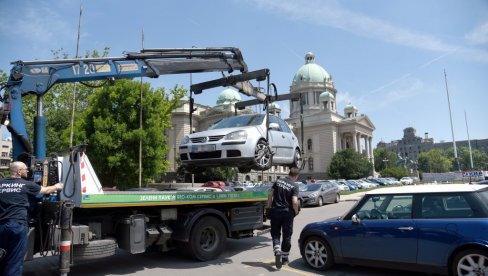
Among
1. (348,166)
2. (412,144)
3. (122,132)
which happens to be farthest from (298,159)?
(412,144)

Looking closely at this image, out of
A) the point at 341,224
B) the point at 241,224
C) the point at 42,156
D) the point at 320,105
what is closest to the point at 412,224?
the point at 341,224

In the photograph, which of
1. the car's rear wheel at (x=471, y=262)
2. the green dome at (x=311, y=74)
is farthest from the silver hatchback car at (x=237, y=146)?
the green dome at (x=311, y=74)

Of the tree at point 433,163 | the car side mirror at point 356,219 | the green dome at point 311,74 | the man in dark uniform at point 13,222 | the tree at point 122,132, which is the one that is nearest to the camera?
the man in dark uniform at point 13,222

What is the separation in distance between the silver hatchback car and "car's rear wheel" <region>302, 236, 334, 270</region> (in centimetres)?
222

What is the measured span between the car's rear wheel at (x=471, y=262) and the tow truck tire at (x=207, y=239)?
4.47m

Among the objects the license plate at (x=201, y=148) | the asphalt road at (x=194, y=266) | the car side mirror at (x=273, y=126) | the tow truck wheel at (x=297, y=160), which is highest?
the car side mirror at (x=273, y=126)

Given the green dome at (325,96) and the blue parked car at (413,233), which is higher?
the green dome at (325,96)

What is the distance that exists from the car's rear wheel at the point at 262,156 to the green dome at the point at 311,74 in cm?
10513

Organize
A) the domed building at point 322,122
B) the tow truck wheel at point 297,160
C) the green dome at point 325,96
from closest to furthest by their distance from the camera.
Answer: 1. the tow truck wheel at point 297,160
2. the domed building at point 322,122
3. the green dome at point 325,96

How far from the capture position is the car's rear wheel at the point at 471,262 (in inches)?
212

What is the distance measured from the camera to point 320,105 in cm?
10856

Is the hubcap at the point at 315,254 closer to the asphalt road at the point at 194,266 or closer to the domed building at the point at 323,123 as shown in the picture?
the asphalt road at the point at 194,266

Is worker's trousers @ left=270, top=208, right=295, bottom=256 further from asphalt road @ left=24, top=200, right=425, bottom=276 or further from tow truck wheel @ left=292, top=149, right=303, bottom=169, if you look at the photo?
tow truck wheel @ left=292, top=149, right=303, bottom=169

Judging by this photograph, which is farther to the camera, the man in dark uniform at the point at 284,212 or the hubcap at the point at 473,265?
the man in dark uniform at the point at 284,212
